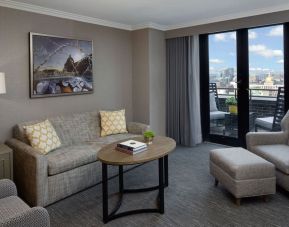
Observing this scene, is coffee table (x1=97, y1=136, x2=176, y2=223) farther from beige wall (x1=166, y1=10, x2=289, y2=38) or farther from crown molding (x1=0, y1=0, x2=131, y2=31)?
beige wall (x1=166, y1=10, x2=289, y2=38)

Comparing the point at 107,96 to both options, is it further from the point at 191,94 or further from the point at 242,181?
the point at 242,181

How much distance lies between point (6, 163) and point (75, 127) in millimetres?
1171

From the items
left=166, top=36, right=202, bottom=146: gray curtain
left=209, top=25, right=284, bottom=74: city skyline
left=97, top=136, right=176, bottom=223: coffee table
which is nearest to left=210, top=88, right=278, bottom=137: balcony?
left=209, top=25, right=284, bottom=74: city skyline

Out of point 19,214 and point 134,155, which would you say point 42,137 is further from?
→ point 19,214

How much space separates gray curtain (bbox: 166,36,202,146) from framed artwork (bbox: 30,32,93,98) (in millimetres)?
1622

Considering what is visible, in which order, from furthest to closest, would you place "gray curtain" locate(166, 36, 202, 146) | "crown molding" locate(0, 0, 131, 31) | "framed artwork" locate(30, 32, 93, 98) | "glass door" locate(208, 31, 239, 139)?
"gray curtain" locate(166, 36, 202, 146), "glass door" locate(208, 31, 239, 139), "framed artwork" locate(30, 32, 93, 98), "crown molding" locate(0, 0, 131, 31)

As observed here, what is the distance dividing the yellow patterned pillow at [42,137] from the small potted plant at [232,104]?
3.06 meters

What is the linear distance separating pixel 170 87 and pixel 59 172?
291 cm

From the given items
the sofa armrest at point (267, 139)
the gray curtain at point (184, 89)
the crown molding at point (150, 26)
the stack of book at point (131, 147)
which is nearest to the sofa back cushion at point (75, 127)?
the stack of book at point (131, 147)

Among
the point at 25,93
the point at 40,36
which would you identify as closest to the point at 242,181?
the point at 25,93

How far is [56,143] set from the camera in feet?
10.8

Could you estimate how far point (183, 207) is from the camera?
270 centimetres

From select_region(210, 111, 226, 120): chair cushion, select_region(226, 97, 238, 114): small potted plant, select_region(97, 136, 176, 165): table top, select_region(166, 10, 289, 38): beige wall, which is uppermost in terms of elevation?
select_region(166, 10, 289, 38): beige wall

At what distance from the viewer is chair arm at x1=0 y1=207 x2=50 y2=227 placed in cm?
170
